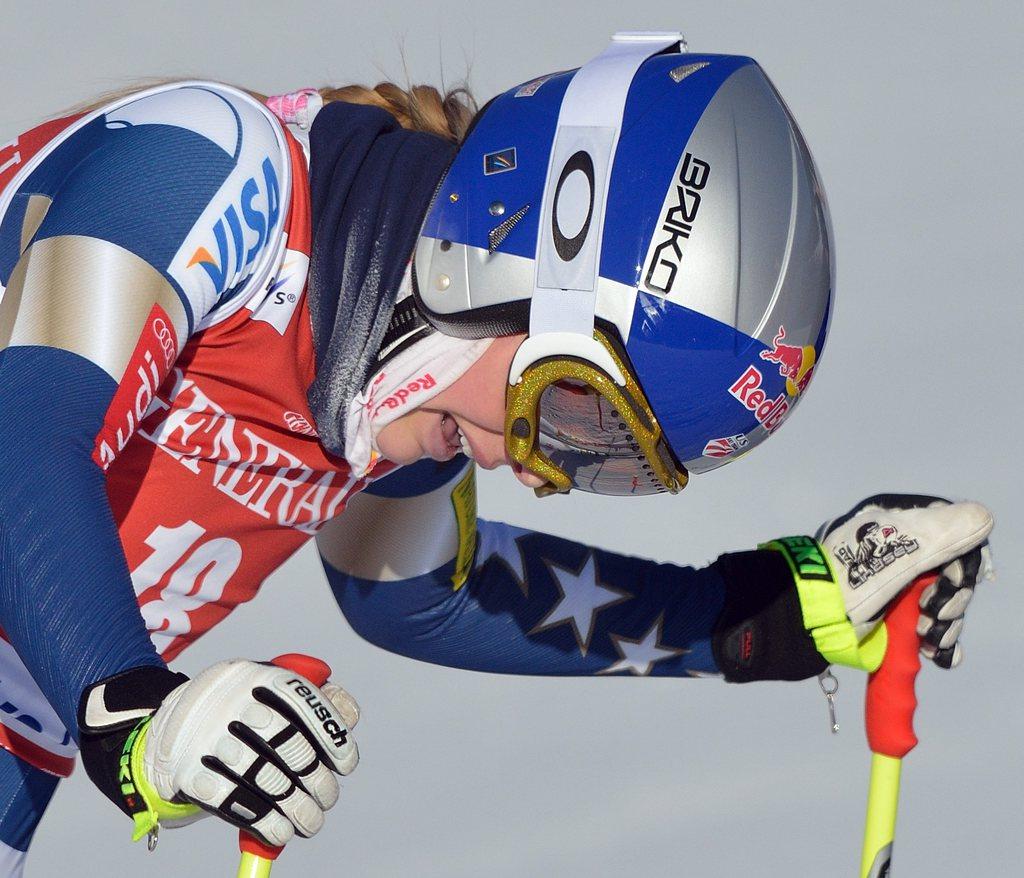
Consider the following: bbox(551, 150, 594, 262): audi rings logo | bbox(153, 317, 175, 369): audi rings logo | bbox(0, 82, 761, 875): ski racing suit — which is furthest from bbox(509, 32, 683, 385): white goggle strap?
bbox(153, 317, 175, 369): audi rings logo

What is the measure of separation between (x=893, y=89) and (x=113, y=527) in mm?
3210

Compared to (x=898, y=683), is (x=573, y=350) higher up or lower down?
higher up

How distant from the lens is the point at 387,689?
411 centimetres

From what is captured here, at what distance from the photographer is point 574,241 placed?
247 cm

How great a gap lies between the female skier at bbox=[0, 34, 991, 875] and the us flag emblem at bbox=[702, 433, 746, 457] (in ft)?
0.03

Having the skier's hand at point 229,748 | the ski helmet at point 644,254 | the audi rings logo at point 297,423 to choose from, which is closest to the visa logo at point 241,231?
the ski helmet at point 644,254

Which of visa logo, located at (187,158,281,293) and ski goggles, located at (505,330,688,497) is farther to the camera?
ski goggles, located at (505,330,688,497)

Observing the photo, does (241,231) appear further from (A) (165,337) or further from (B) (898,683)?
(B) (898,683)

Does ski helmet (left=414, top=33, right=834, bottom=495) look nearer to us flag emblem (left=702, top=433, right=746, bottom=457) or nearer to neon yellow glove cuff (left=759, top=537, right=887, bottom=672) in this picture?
us flag emblem (left=702, top=433, right=746, bottom=457)

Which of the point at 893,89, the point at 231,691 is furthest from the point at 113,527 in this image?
the point at 893,89

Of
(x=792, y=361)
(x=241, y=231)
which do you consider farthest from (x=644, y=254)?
(x=241, y=231)

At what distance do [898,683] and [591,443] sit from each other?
2.75 ft

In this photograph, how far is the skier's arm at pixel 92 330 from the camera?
1.92m

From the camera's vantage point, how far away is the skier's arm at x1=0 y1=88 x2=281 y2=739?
1921mm
